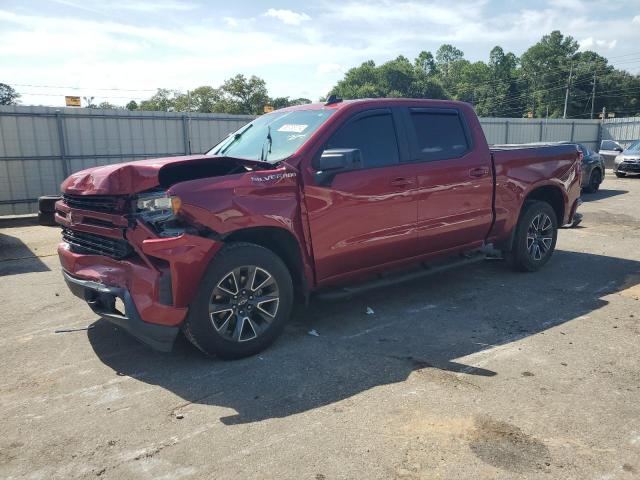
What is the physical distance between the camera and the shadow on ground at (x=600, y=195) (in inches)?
541

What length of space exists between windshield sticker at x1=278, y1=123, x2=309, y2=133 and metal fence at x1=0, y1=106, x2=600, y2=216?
10856 mm

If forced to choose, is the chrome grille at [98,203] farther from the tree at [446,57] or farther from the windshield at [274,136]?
the tree at [446,57]

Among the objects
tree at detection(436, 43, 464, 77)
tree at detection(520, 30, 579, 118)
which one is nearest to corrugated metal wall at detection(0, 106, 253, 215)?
tree at detection(520, 30, 579, 118)

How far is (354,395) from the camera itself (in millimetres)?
3436

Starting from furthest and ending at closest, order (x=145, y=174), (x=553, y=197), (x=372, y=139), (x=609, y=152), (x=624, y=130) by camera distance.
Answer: (x=624, y=130), (x=609, y=152), (x=553, y=197), (x=372, y=139), (x=145, y=174)

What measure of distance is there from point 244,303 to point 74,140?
470 inches

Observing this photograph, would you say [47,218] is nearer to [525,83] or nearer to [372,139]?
[372,139]

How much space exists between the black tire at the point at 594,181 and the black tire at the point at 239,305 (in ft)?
43.9

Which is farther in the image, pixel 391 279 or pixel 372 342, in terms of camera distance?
pixel 391 279

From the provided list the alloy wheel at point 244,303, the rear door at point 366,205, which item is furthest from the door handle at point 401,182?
the alloy wheel at point 244,303

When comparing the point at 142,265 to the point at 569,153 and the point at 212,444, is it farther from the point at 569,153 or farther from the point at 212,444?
the point at 569,153

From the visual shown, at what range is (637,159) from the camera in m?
18.1

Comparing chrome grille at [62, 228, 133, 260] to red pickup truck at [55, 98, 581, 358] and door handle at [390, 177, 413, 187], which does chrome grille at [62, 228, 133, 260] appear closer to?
red pickup truck at [55, 98, 581, 358]

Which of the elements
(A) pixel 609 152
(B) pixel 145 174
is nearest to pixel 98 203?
(B) pixel 145 174
